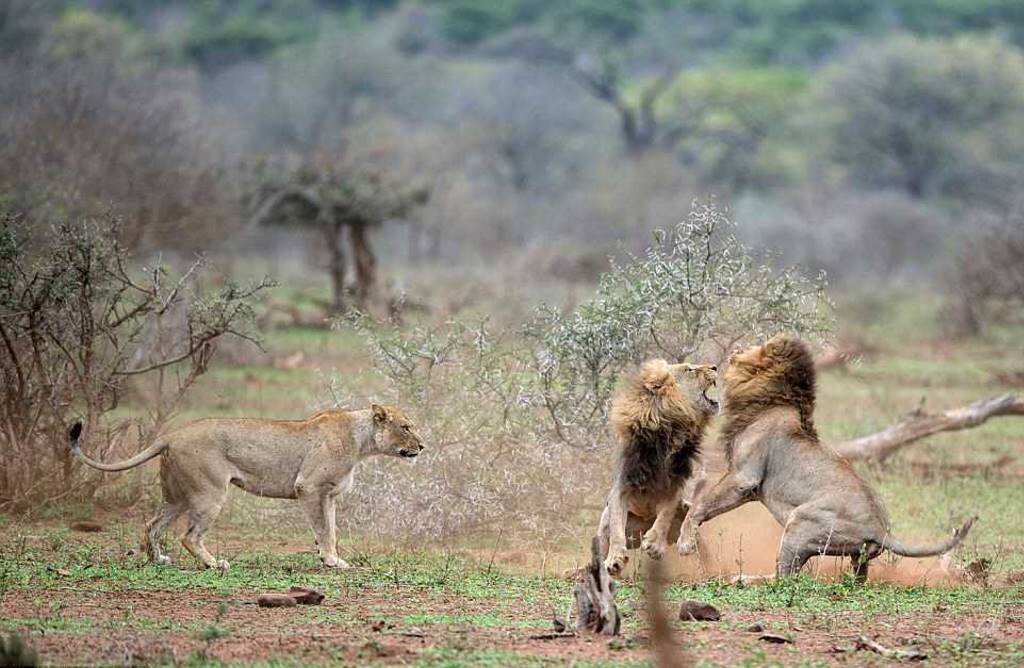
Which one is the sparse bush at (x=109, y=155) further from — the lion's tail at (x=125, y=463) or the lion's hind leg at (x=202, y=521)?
the lion's hind leg at (x=202, y=521)

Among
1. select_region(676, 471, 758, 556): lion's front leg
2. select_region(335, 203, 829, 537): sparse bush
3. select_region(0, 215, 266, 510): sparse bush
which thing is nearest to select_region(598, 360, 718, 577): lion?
select_region(676, 471, 758, 556): lion's front leg

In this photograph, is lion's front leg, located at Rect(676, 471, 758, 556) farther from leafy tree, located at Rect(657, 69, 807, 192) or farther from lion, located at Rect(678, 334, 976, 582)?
leafy tree, located at Rect(657, 69, 807, 192)

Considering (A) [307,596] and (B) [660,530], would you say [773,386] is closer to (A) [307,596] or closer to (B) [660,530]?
(B) [660,530]

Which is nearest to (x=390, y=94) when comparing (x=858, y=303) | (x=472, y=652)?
(x=858, y=303)

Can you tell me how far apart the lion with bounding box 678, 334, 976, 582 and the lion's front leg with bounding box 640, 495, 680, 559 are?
0.18 metres

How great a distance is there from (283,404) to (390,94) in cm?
4547

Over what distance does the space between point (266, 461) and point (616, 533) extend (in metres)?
2.06

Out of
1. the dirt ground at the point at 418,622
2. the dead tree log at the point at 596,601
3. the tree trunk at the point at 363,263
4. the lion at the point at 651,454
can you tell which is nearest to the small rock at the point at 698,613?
the dirt ground at the point at 418,622

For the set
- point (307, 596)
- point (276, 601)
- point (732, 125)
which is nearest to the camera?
point (276, 601)

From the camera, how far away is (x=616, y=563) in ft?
28.9

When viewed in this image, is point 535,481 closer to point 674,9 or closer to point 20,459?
point 20,459

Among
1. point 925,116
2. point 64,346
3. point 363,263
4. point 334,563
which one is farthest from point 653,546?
point 925,116

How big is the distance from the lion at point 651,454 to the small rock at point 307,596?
1.71m

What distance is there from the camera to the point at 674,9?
75938mm
